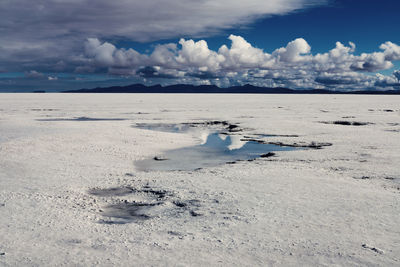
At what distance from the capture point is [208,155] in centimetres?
1395

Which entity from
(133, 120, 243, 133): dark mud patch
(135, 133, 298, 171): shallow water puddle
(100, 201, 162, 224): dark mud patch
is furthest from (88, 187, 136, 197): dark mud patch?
(133, 120, 243, 133): dark mud patch

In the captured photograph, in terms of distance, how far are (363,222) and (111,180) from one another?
6316 mm

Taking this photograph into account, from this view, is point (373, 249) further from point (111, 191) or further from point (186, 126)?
point (186, 126)

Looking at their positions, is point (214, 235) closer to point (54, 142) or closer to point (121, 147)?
point (121, 147)

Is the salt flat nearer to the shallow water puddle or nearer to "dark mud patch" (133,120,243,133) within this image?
the shallow water puddle

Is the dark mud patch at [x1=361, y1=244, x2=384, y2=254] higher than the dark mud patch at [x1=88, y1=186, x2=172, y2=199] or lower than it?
higher

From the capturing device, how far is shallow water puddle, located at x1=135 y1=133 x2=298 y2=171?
1200 cm

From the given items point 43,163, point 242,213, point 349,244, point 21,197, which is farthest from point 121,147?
point 349,244

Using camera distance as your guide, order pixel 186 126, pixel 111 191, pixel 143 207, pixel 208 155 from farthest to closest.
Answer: pixel 186 126 → pixel 208 155 → pixel 111 191 → pixel 143 207

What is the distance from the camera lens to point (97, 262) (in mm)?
4996

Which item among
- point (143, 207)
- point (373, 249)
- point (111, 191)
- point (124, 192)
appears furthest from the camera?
point (111, 191)

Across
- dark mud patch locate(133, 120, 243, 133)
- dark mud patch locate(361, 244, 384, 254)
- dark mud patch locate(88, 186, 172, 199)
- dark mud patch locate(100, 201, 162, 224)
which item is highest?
dark mud patch locate(133, 120, 243, 133)

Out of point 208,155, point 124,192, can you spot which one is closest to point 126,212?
point 124,192

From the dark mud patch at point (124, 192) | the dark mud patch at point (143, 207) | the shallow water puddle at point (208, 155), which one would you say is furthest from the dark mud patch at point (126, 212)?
the shallow water puddle at point (208, 155)
